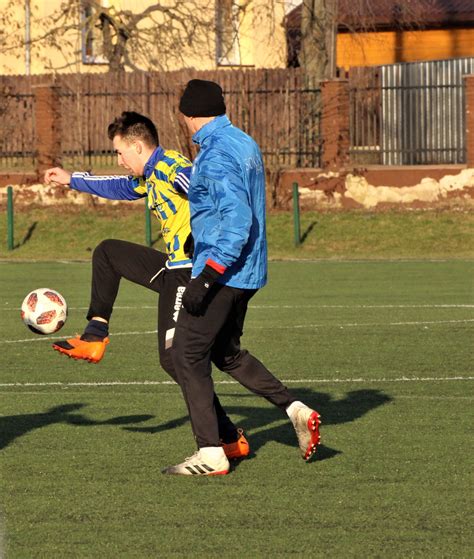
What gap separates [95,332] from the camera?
27.0ft

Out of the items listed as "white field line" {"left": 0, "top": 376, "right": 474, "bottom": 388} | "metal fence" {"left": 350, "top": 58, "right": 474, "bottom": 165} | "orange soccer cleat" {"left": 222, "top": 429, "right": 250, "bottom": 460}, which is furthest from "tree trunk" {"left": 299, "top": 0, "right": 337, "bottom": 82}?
"orange soccer cleat" {"left": 222, "top": 429, "right": 250, "bottom": 460}

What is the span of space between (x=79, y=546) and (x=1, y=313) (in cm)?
1056

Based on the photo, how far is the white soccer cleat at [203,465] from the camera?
7.45 metres

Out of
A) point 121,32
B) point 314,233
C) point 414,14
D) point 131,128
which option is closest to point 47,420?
point 131,128

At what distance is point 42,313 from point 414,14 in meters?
34.6

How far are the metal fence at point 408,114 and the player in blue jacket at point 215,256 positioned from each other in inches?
864

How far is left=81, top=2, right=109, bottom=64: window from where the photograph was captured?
37.4 meters

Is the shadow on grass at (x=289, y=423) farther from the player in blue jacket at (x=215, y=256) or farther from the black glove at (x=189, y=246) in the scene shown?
the black glove at (x=189, y=246)

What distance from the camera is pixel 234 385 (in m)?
11.1

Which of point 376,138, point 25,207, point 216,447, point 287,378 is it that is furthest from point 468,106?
point 216,447

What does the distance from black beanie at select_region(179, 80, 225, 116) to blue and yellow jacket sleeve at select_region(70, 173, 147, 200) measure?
120cm

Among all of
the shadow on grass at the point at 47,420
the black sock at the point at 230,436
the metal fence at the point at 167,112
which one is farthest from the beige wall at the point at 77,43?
the black sock at the point at 230,436

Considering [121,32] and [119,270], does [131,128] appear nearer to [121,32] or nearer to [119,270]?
[119,270]

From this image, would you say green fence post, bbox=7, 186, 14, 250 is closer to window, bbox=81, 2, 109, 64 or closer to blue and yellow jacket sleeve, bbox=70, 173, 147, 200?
window, bbox=81, 2, 109, 64
